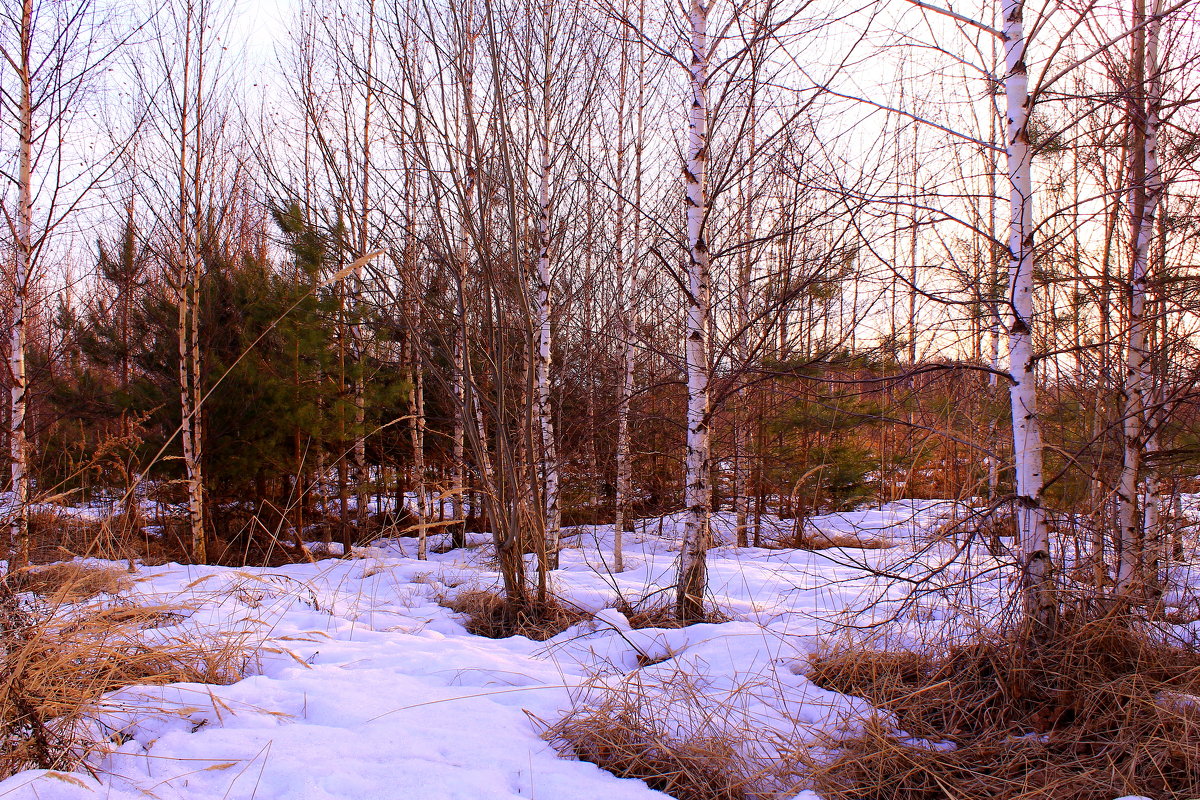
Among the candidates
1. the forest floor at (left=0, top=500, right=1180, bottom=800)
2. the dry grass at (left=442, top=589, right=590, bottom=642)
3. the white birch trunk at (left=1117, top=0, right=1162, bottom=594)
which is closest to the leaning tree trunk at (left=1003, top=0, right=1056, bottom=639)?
the forest floor at (left=0, top=500, right=1180, bottom=800)

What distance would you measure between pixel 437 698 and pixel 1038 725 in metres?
2.35

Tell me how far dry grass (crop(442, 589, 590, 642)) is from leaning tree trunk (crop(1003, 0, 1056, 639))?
8.27 ft

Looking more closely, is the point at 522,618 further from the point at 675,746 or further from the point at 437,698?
the point at 675,746

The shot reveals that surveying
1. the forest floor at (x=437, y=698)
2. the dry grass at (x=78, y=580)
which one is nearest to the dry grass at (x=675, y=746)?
the forest floor at (x=437, y=698)

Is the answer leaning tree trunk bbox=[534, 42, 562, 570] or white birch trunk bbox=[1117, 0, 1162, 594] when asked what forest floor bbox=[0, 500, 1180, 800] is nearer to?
white birch trunk bbox=[1117, 0, 1162, 594]

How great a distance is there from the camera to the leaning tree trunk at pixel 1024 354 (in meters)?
2.70

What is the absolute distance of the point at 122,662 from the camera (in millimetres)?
2422

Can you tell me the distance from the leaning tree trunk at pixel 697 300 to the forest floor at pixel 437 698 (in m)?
0.60

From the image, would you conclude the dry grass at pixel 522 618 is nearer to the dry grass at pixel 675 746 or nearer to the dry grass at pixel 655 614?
the dry grass at pixel 655 614

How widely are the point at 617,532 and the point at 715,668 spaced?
16.4ft

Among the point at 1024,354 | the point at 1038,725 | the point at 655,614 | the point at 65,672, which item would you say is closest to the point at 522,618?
the point at 655,614

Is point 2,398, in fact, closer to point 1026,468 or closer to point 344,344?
Answer: point 344,344

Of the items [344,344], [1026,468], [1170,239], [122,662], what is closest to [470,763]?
[122,662]

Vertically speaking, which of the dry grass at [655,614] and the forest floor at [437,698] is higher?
the forest floor at [437,698]
